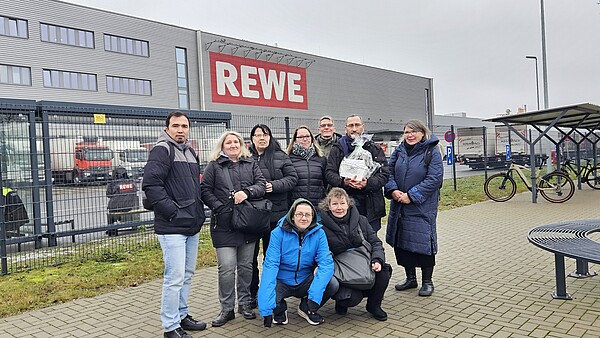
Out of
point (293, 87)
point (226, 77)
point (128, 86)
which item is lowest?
point (128, 86)

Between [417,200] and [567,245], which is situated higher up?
[417,200]

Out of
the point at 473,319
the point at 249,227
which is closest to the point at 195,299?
the point at 249,227

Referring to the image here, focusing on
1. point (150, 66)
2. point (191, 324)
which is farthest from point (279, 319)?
point (150, 66)

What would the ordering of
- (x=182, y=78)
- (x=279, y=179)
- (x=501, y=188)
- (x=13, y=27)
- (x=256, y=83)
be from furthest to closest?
(x=256, y=83), (x=182, y=78), (x=13, y=27), (x=501, y=188), (x=279, y=179)

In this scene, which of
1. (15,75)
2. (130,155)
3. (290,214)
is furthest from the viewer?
(15,75)

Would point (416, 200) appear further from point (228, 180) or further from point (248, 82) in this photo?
point (248, 82)

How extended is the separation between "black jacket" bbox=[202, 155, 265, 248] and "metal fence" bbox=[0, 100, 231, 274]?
394 cm

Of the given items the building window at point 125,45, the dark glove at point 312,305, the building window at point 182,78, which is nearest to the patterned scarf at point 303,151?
the dark glove at point 312,305

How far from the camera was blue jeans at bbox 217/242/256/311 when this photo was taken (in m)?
4.78

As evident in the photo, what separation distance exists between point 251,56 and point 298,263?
149ft

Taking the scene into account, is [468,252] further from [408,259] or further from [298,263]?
[298,263]

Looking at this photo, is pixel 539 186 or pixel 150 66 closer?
pixel 539 186

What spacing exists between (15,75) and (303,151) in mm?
35051

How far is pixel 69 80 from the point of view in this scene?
1447 inches
